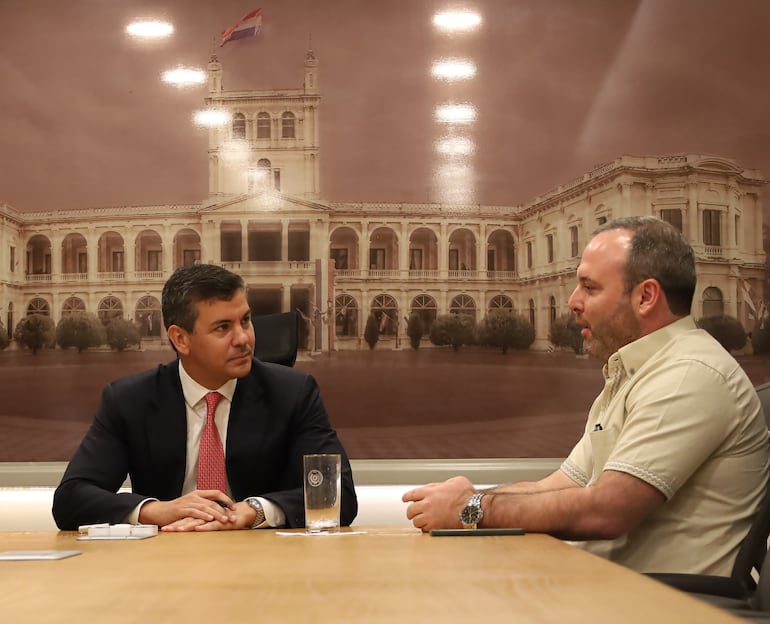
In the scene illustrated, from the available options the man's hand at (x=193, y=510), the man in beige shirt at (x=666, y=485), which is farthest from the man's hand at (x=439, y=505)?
the man's hand at (x=193, y=510)

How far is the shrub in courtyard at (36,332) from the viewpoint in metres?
3.88

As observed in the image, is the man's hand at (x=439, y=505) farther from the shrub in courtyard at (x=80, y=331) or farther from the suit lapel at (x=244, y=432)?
the shrub in courtyard at (x=80, y=331)

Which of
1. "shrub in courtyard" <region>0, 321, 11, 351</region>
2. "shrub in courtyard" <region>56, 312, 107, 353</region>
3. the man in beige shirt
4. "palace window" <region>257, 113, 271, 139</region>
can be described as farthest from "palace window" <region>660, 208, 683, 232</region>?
"shrub in courtyard" <region>0, 321, 11, 351</region>

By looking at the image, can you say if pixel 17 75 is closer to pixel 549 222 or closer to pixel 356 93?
pixel 356 93

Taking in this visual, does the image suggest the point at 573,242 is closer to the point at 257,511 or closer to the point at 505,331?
the point at 505,331

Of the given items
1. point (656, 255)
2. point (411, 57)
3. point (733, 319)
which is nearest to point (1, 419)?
point (411, 57)

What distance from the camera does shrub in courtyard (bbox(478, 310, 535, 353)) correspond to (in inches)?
158

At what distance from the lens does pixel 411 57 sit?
155 inches

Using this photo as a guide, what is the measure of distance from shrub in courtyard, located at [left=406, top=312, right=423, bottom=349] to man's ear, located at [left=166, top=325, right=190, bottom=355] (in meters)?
1.91

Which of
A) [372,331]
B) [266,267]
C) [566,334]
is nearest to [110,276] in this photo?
[266,267]

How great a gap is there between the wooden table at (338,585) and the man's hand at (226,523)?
227 millimetres

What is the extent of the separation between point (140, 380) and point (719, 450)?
1450 mm

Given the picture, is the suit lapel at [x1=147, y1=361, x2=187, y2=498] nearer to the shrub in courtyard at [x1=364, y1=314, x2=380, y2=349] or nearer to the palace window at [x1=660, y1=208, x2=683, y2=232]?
the shrub in courtyard at [x1=364, y1=314, x2=380, y2=349]

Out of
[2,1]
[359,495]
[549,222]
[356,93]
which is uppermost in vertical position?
[2,1]
